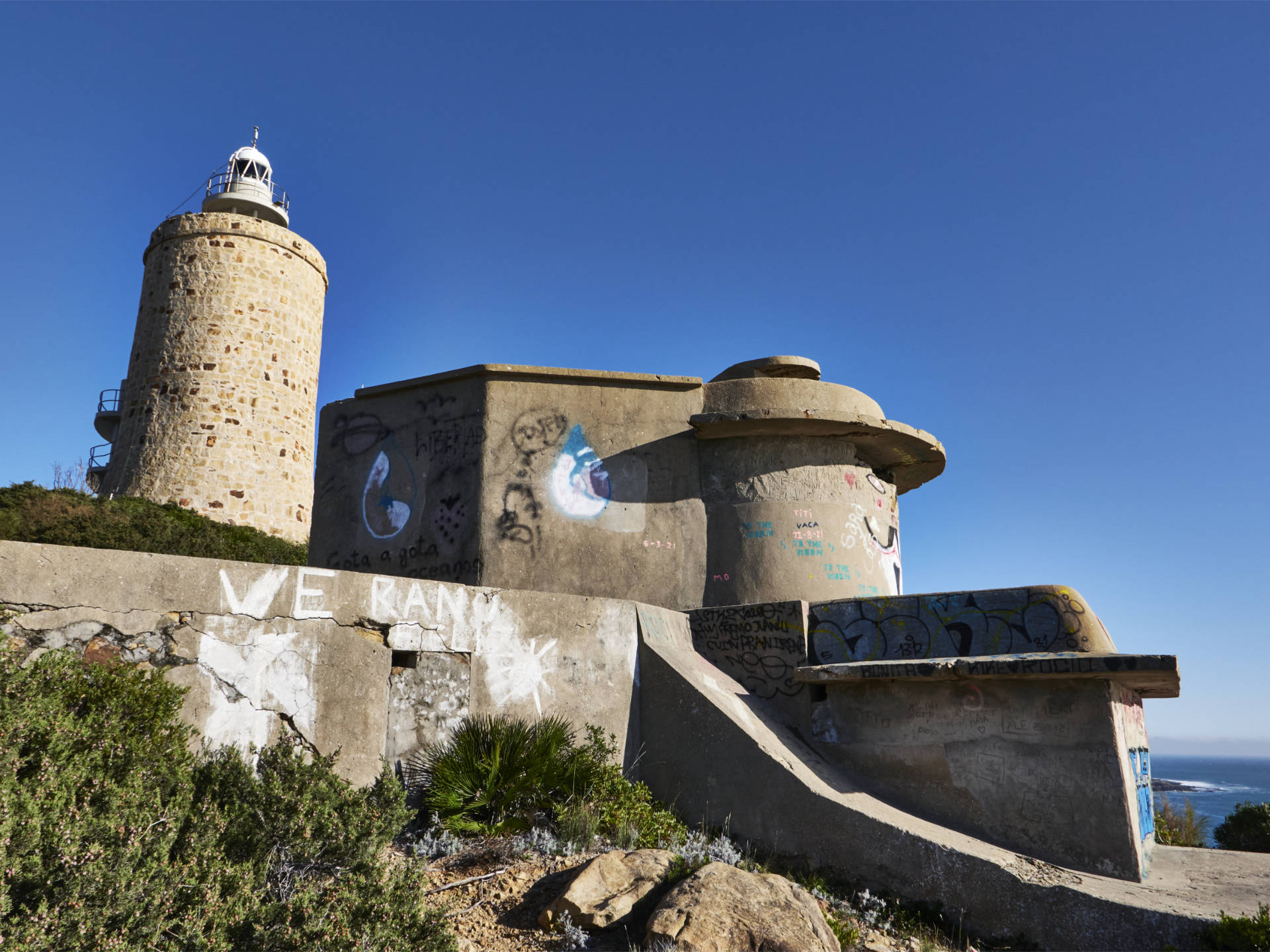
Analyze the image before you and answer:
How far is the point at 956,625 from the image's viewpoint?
767 cm

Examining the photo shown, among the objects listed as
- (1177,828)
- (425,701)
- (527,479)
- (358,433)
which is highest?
(358,433)

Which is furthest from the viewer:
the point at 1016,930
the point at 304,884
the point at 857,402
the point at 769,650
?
the point at 857,402

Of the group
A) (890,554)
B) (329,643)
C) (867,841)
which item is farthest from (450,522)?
(890,554)

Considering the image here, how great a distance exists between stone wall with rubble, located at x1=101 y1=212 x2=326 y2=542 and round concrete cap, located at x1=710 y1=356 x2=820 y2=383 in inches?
645

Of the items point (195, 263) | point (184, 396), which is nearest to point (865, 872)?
point (184, 396)

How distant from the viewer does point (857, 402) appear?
1009 cm

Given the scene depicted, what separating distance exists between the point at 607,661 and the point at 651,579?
1.75 metres

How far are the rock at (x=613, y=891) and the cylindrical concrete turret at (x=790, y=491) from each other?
13.4 feet

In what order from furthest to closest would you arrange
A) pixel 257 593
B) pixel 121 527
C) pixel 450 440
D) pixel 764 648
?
pixel 121 527, pixel 450 440, pixel 764 648, pixel 257 593

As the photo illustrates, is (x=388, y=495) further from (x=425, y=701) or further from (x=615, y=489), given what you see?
(x=425, y=701)

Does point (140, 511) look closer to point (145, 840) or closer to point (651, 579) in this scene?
point (651, 579)

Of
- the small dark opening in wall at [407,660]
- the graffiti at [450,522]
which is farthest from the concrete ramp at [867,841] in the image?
the graffiti at [450,522]

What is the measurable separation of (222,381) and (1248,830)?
2431cm

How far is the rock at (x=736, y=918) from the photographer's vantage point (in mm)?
4574
